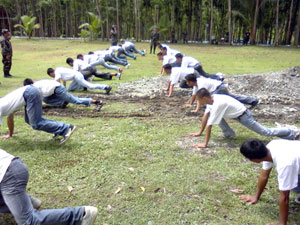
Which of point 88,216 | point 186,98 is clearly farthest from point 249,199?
point 186,98

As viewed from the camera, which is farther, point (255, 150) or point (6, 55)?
point (6, 55)

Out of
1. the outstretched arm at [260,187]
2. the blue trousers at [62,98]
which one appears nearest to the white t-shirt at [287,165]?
the outstretched arm at [260,187]

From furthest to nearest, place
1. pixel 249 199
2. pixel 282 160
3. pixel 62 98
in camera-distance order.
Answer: pixel 62 98 → pixel 249 199 → pixel 282 160

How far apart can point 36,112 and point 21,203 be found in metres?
2.74

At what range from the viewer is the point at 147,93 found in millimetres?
10203

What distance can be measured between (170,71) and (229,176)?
18.5 feet

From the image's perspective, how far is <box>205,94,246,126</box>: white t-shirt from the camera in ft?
16.9

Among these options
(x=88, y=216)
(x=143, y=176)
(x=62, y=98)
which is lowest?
(x=143, y=176)

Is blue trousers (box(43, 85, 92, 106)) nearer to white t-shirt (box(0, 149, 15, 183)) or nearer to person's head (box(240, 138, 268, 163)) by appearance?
white t-shirt (box(0, 149, 15, 183))

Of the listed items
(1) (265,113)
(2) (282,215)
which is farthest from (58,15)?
(2) (282,215)

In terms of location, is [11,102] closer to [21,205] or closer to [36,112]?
[36,112]

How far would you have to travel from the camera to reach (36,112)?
5340 mm

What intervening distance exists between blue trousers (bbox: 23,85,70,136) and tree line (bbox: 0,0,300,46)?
24.5 meters

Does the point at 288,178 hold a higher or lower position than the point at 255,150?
lower
